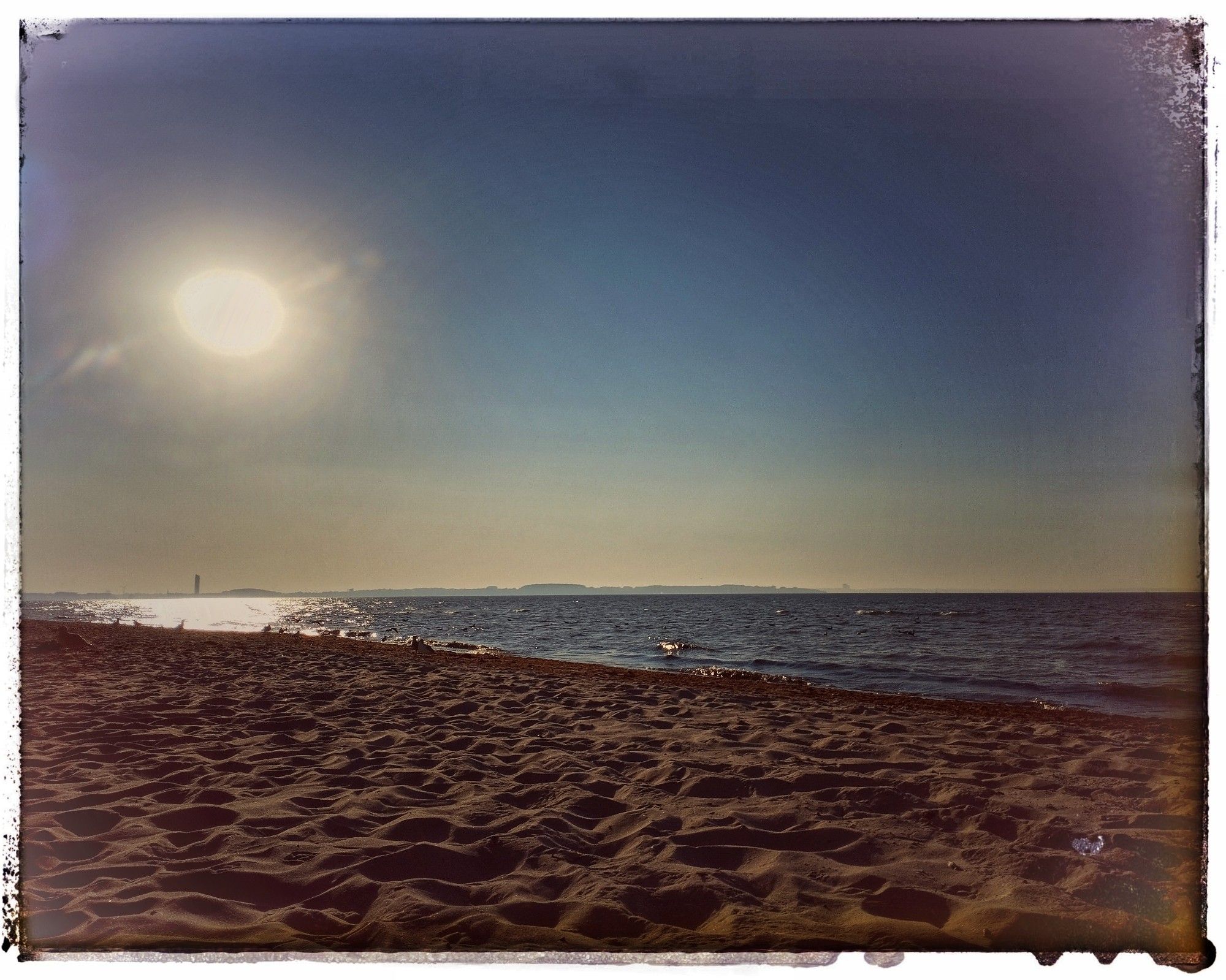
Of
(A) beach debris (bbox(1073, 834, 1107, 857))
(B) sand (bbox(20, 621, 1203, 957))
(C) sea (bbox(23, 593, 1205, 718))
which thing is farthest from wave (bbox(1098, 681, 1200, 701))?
(A) beach debris (bbox(1073, 834, 1107, 857))

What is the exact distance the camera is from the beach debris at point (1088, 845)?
2.93 m

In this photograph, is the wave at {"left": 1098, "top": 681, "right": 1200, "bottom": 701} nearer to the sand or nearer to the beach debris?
the sand

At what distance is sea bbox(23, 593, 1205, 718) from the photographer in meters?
8.50

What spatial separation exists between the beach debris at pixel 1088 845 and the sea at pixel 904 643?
2.29 ft

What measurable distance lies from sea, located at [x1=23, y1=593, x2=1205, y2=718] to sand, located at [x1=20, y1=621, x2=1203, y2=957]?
2.65 feet

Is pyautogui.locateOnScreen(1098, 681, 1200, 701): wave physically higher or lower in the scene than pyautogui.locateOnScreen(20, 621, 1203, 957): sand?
lower

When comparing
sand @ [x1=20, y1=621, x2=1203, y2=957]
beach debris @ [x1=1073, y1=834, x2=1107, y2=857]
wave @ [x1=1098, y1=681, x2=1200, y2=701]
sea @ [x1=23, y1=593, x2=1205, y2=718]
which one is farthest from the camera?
wave @ [x1=1098, y1=681, x2=1200, y2=701]

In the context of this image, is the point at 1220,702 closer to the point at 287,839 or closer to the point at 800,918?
the point at 800,918

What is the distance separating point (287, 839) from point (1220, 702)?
3.81 meters

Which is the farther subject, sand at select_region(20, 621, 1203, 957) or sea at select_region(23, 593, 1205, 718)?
sea at select_region(23, 593, 1205, 718)

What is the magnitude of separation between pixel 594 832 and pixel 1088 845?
7.20 ft

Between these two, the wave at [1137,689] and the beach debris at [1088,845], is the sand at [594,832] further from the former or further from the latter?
the wave at [1137,689]

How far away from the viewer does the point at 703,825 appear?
3.20m

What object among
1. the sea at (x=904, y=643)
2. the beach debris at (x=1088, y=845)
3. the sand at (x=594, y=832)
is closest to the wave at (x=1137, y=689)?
the sea at (x=904, y=643)
